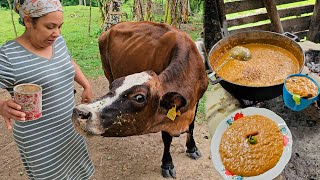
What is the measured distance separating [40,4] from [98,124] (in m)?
1.04

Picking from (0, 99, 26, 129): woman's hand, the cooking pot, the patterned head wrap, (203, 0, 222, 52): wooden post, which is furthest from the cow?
(203, 0, 222, 52): wooden post

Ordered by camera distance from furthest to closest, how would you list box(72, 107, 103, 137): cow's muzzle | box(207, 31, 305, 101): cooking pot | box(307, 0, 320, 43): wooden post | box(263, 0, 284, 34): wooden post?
box(307, 0, 320, 43): wooden post, box(263, 0, 284, 34): wooden post, box(207, 31, 305, 101): cooking pot, box(72, 107, 103, 137): cow's muzzle

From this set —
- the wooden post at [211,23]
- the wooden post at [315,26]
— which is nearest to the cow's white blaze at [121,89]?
the wooden post at [211,23]

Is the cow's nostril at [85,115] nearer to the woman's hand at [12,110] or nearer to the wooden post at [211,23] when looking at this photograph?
the woman's hand at [12,110]

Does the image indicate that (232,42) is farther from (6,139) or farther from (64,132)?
(6,139)

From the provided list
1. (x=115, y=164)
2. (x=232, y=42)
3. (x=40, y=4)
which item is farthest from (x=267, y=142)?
(x=115, y=164)

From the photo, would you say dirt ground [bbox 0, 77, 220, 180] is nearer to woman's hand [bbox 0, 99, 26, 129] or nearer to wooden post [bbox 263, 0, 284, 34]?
wooden post [bbox 263, 0, 284, 34]

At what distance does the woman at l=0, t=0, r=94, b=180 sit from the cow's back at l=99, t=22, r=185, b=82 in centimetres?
109

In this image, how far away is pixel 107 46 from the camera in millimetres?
4738

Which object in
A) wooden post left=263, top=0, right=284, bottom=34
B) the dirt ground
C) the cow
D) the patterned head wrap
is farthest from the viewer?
wooden post left=263, top=0, right=284, bottom=34

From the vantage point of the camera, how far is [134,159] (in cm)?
461

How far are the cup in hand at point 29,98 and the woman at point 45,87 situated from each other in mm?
43

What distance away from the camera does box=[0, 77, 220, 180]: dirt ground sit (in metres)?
4.33

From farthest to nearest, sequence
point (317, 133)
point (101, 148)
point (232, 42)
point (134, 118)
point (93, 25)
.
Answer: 1. point (93, 25)
2. point (101, 148)
3. point (232, 42)
4. point (317, 133)
5. point (134, 118)
